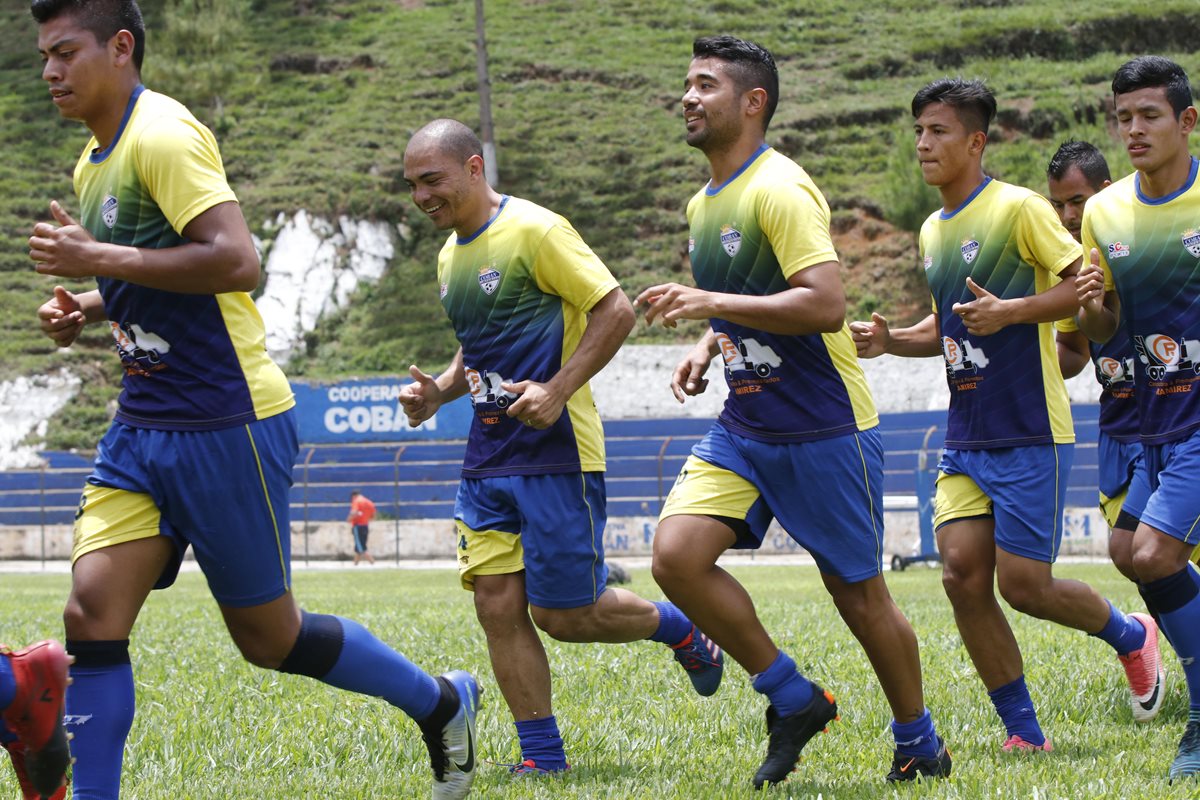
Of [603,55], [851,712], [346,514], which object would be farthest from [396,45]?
[851,712]

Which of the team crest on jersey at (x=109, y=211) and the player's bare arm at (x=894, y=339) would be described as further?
the player's bare arm at (x=894, y=339)

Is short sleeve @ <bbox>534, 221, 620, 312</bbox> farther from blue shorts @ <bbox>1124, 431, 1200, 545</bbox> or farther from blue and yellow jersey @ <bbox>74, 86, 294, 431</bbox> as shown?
blue shorts @ <bbox>1124, 431, 1200, 545</bbox>

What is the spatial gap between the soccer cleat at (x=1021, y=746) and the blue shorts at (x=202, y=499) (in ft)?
9.64

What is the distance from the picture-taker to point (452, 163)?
17.9 ft

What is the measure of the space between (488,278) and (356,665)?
66.9 inches

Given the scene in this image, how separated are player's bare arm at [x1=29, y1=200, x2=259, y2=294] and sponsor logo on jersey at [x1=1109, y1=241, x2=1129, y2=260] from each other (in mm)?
3415

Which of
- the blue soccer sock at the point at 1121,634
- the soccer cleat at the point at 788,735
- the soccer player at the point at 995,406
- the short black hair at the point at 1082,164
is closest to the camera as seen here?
the soccer cleat at the point at 788,735

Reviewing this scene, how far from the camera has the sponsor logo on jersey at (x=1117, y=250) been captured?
18.3ft

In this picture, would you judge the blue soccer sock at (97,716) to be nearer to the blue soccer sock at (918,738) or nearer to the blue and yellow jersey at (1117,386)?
the blue soccer sock at (918,738)

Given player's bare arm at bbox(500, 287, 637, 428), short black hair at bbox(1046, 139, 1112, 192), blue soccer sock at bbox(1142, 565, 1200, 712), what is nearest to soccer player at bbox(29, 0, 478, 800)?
player's bare arm at bbox(500, 287, 637, 428)

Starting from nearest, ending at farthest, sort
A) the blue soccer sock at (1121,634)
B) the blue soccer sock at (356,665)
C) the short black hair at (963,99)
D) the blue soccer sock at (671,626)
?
1. the blue soccer sock at (356,665)
2. the short black hair at (963,99)
3. the blue soccer sock at (671,626)
4. the blue soccer sock at (1121,634)

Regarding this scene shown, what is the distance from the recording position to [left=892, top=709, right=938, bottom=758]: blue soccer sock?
4949 millimetres

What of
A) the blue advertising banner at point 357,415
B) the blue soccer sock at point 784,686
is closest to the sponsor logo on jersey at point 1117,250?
the blue soccer sock at point 784,686

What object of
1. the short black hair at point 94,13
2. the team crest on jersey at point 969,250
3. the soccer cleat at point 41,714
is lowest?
the soccer cleat at point 41,714
